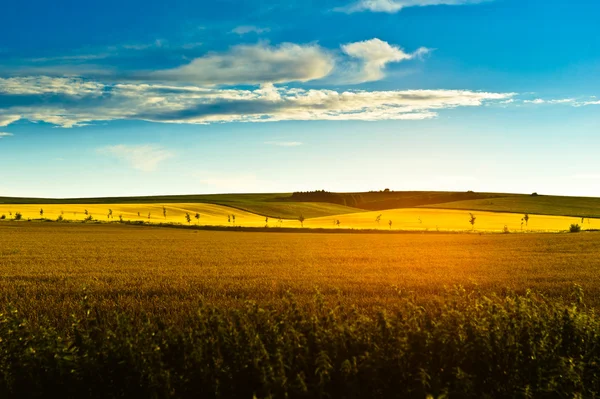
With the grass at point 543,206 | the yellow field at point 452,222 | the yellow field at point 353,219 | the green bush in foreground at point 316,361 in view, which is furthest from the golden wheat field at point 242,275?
the grass at point 543,206

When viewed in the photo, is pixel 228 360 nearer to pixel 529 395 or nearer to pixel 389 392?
pixel 389 392

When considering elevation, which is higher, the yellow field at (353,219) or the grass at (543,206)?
the grass at (543,206)

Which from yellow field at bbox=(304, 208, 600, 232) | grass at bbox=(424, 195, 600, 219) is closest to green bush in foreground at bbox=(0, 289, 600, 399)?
yellow field at bbox=(304, 208, 600, 232)

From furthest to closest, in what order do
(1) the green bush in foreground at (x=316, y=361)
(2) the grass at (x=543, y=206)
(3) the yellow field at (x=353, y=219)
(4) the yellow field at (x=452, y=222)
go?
(2) the grass at (x=543, y=206)
(3) the yellow field at (x=353, y=219)
(4) the yellow field at (x=452, y=222)
(1) the green bush in foreground at (x=316, y=361)

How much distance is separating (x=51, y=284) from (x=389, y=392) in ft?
52.7

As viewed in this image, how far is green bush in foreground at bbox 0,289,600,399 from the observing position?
24.7 ft

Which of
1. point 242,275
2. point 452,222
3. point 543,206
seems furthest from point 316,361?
point 543,206

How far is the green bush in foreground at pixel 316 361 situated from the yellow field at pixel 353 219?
69609mm

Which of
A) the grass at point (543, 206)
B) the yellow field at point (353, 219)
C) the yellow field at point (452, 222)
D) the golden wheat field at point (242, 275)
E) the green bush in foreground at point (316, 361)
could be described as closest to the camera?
the green bush in foreground at point (316, 361)

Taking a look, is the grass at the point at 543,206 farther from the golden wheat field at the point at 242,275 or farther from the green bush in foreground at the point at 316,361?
the green bush in foreground at the point at 316,361

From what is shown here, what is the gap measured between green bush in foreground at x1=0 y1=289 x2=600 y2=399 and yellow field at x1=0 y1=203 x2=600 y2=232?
228 feet

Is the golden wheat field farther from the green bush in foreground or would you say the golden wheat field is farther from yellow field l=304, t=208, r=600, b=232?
yellow field l=304, t=208, r=600, b=232

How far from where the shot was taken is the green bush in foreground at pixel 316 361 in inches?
296

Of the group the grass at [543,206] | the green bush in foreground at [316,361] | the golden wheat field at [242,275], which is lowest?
the golden wheat field at [242,275]
